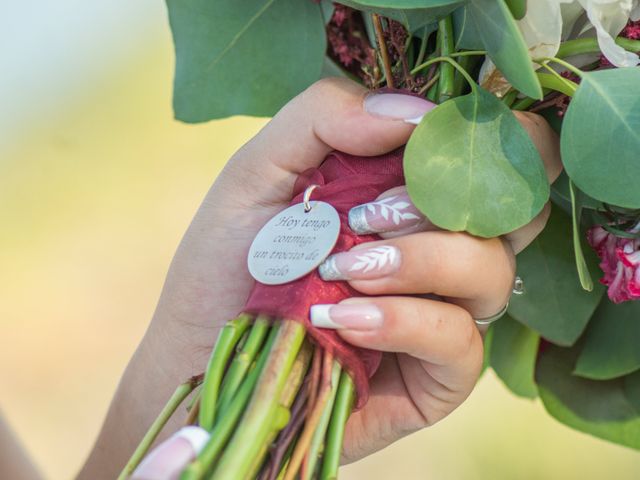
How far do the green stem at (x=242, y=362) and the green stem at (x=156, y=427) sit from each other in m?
0.03

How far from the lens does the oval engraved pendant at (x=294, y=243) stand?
512 mm

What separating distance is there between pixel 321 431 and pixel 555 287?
0.29 metres

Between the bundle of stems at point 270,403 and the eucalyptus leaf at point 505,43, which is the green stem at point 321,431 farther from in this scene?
the eucalyptus leaf at point 505,43

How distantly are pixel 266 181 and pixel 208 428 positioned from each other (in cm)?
20

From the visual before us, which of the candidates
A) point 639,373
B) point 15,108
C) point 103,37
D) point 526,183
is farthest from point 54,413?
point 526,183

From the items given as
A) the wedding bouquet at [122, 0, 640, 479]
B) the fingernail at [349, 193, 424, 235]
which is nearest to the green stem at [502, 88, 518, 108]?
the wedding bouquet at [122, 0, 640, 479]

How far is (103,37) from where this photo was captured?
7.36ft

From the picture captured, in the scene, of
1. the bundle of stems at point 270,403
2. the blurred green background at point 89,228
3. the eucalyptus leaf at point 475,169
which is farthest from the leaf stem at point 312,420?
the blurred green background at point 89,228

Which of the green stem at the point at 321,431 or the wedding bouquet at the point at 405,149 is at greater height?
the wedding bouquet at the point at 405,149

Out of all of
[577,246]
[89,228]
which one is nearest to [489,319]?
[577,246]

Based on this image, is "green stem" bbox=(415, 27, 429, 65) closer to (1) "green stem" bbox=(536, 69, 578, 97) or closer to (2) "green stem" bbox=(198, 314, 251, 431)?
(1) "green stem" bbox=(536, 69, 578, 97)

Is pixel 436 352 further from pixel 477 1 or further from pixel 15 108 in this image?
pixel 15 108

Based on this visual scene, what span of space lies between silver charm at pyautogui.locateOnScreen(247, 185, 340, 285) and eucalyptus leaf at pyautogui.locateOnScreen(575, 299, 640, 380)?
32 cm

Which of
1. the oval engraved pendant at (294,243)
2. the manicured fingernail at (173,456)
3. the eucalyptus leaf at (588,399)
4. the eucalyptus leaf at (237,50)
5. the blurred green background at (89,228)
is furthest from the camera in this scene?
the blurred green background at (89,228)
